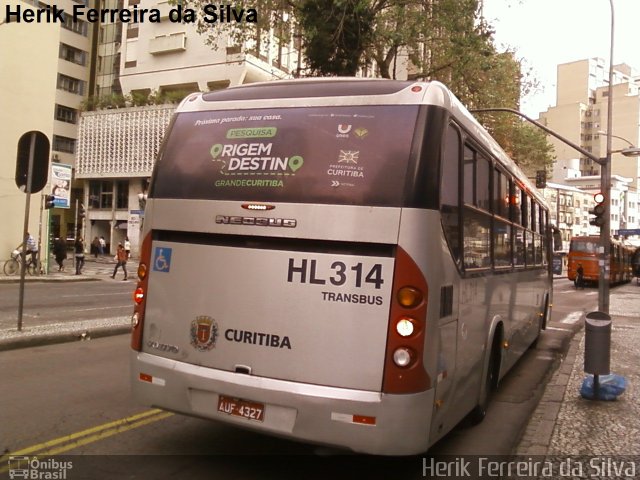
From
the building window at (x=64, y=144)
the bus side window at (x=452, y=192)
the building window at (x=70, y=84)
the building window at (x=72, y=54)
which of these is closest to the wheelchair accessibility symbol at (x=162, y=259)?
the bus side window at (x=452, y=192)

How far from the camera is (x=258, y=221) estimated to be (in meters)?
4.12

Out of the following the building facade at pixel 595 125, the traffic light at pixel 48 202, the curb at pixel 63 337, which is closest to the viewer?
the curb at pixel 63 337

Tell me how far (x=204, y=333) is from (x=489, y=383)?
10.7 ft

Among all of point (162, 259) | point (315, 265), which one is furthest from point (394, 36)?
point (315, 265)

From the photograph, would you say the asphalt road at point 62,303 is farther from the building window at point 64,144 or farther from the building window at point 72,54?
the building window at point 72,54

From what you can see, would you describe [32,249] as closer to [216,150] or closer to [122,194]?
[216,150]

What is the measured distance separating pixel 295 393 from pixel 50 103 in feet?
80.6

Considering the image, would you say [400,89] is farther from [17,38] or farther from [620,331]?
[17,38]

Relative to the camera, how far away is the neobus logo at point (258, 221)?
4.02 metres

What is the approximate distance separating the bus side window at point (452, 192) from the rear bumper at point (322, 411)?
3.69 ft

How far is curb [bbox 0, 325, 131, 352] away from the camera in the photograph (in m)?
8.39

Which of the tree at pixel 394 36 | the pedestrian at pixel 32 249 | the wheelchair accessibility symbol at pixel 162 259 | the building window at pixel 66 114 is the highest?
the building window at pixel 66 114

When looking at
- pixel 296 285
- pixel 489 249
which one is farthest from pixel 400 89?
pixel 489 249

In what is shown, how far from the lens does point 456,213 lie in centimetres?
441
